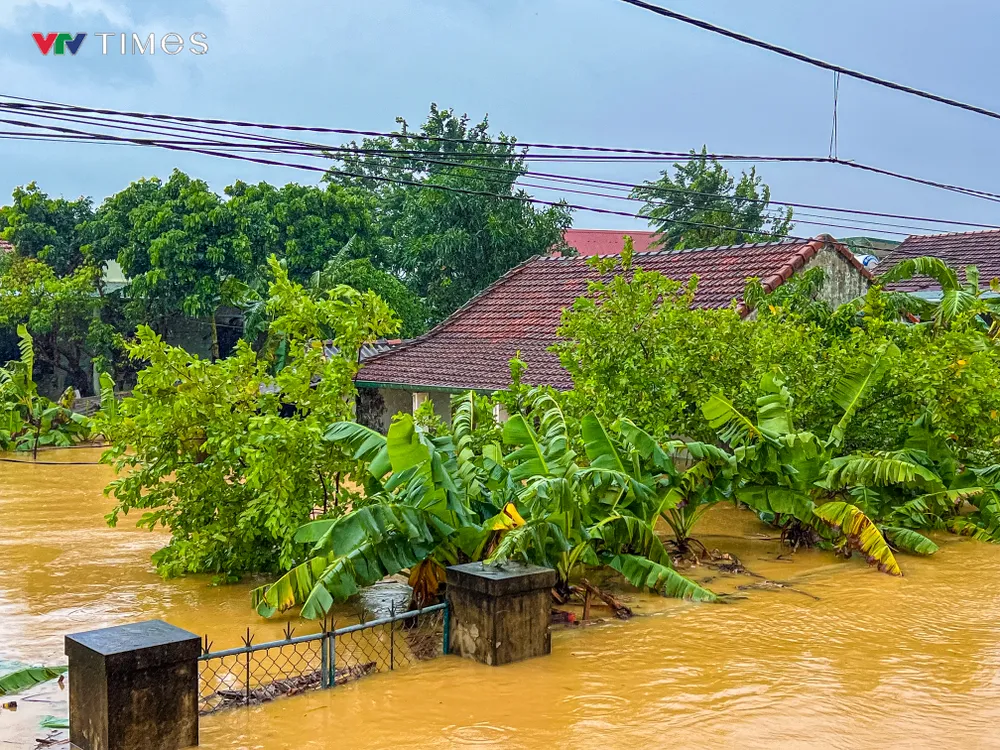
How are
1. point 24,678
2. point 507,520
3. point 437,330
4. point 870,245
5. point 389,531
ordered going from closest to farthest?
point 24,678
point 389,531
point 507,520
point 437,330
point 870,245

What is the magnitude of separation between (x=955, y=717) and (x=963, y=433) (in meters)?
8.03


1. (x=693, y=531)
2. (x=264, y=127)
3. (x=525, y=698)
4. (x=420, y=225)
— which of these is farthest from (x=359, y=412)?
(x=525, y=698)

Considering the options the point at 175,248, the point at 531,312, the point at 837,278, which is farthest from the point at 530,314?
the point at 175,248

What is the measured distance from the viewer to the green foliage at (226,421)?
11.0 meters

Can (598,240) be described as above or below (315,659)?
above

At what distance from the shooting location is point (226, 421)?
442 inches

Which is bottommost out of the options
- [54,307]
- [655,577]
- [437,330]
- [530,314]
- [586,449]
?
[655,577]

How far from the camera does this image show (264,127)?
1127 centimetres

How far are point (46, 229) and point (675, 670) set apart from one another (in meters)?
29.0

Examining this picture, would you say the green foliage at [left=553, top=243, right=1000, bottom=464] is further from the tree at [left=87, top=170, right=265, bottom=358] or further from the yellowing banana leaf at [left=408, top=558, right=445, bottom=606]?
the tree at [left=87, top=170, right=265, bottom=358]

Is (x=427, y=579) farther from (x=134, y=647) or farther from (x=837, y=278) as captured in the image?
(x=837, y=278)

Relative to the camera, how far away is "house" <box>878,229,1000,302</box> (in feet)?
82.9

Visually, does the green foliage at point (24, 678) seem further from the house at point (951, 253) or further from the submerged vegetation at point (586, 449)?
the house at point (951, 253)

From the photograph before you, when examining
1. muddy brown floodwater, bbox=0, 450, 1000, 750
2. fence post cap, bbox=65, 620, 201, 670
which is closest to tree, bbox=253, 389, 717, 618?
muddy brown floodwater, bbox=0, 450, 1000, 750
